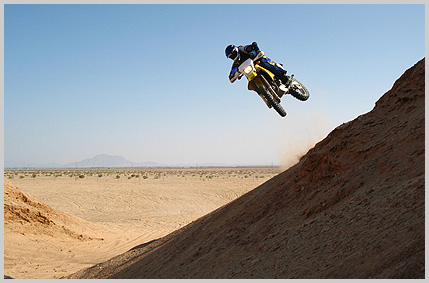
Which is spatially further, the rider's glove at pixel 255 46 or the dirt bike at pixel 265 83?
the rider's glove at pixel 255 46

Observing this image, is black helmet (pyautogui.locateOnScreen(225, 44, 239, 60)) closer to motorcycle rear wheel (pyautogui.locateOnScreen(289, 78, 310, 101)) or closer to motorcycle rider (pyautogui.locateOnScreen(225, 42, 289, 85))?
motorcycle rider (pyautogui.locateOnScreen(225, 42, 289, 85))

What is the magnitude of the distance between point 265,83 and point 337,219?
5.06m

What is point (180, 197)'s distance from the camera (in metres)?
27.6

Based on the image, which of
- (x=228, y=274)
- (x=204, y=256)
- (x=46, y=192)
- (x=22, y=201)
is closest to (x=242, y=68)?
(x=204, y=256)

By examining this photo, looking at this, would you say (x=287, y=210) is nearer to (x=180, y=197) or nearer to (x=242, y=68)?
(x=242, y=68)

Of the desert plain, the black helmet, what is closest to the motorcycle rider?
the black helmet

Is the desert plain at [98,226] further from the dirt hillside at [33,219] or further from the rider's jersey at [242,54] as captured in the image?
the rider's jersey at [242,54]

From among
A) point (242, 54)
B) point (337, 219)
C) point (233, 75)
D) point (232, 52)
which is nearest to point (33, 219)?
point (233, 75)

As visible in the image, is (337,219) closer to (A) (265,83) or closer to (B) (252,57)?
(A) (265,83)

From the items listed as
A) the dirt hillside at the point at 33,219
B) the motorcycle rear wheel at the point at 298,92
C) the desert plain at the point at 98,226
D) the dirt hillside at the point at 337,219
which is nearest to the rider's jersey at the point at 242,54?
the motorcycle rear wheel at the point at 298,92

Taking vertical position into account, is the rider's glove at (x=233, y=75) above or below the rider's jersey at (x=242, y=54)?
below

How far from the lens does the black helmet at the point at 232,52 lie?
944 centimetres

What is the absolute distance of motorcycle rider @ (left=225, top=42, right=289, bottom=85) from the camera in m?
9.41

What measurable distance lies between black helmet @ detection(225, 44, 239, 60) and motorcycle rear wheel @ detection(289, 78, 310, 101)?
1.82m
